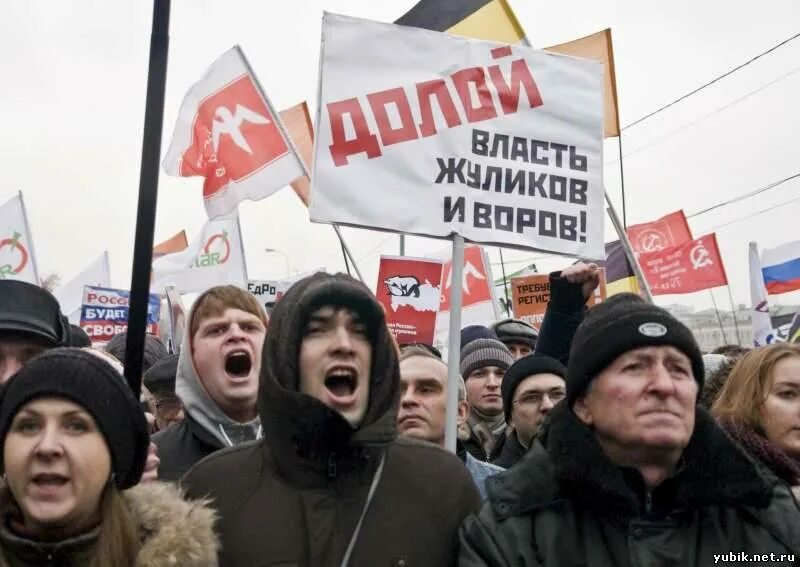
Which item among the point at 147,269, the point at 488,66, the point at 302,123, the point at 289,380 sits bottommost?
the point at 289,380

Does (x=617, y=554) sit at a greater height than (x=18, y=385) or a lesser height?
lesser

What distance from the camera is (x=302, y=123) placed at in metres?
7.39

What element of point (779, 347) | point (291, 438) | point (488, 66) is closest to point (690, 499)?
point (291, 438)

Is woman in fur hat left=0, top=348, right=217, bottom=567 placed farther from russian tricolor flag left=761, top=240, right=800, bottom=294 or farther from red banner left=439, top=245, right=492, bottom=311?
russian tricolor flag left=761, top=240, right=800, bottom=294

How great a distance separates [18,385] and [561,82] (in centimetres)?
256

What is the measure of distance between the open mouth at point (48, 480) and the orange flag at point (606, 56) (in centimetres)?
386

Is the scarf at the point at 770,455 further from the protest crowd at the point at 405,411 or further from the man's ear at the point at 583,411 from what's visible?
the man's ear at the point at 583,411

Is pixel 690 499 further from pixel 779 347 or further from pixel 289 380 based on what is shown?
pixel 779 347

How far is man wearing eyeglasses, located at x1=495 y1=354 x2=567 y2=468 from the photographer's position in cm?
412

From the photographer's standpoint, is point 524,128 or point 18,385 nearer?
point 18,385

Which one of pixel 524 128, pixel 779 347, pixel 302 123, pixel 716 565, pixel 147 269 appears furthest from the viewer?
pixel 302 123

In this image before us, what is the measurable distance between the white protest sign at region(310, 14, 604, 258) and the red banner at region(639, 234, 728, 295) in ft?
27.9

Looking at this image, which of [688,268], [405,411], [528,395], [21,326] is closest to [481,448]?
[528,395]

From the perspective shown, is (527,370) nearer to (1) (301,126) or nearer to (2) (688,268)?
(1) (301,126)
